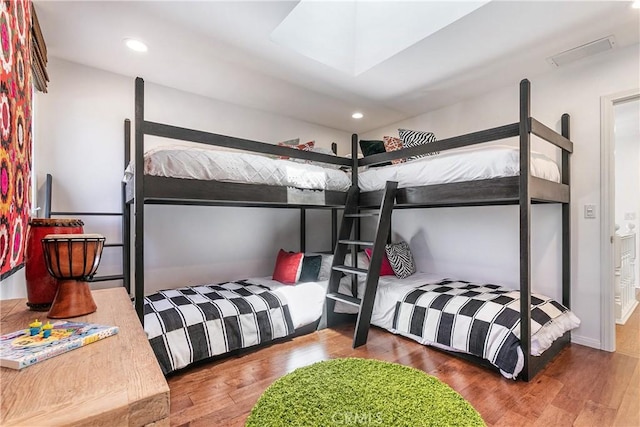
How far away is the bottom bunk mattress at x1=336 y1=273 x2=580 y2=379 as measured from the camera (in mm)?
2008

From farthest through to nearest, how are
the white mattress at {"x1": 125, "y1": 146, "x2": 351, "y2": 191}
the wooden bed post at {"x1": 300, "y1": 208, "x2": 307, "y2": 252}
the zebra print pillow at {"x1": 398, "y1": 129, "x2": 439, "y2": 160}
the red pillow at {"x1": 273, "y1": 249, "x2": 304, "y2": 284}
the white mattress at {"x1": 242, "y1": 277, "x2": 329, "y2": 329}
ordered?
the wooden bed post at {"x1": 300, "y1": 208, "x2": 307, "y2": 252} < the red pillow at {"x1": 273, "y1": 249, "x2": 304, "y2": 284} < the zebra print pillow at {"x1": 398, "y1": 129, "x2": 439, "y2": 160} < the white mattress at {"x1": 242, "y1": 277, "x2": 329, "y2": 329} < the white mattress at {"x1": 125, "y1": 146, "x2": 351, "y2": 191}

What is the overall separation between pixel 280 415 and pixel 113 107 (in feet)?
9.53

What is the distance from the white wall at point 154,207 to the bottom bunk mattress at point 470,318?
1.35m

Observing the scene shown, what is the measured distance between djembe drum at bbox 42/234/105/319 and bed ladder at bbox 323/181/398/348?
6.11ft

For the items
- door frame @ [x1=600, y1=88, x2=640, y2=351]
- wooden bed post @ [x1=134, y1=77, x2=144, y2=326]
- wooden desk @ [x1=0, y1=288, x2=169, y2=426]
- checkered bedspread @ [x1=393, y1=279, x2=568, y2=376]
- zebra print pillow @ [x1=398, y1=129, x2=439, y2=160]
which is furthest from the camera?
zebra print pillow @ [x1=398, y1=129, x2=439, y2=160]

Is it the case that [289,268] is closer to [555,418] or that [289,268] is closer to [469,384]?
[469,384]

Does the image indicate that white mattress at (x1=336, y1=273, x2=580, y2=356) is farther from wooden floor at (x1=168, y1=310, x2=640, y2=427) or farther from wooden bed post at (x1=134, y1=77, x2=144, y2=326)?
wooden bed post at (x1=134, y1=77, x2=144, y2=326)

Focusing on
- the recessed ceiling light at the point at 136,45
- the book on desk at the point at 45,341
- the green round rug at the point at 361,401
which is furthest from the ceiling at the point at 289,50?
the green round rug at the point at 361,401

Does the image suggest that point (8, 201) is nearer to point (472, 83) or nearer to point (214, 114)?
point (214, 114)

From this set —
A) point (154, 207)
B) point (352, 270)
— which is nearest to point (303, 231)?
point (352, 270)

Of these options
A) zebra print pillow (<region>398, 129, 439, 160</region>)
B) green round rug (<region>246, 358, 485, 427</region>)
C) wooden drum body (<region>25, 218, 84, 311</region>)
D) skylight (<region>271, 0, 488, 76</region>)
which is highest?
skylight (<region>271, 0, 488, 76</region>)

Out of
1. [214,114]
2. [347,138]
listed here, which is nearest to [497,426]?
[214,114]

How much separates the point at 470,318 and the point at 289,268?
1642 mm

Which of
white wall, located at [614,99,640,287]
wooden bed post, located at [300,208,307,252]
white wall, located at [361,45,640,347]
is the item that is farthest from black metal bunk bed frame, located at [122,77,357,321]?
white wall, located at [614,99,640,287]
